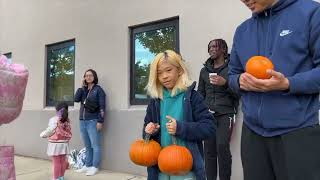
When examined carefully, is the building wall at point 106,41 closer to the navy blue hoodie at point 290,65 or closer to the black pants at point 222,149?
the black pants at point 222,149

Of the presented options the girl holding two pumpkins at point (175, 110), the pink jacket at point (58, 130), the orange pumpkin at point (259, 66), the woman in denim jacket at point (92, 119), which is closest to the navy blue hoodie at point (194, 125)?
the girl holding two pumpkins at point (175, 110)

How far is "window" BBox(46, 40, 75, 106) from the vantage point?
28.2 feet

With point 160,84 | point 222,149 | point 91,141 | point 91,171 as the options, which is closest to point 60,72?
point 91,141

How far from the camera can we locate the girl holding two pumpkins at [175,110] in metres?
2.85

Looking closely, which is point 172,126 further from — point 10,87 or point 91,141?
point 91,141

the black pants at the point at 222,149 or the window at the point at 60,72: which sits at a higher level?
the window at the point at 60,72

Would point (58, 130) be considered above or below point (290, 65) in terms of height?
below

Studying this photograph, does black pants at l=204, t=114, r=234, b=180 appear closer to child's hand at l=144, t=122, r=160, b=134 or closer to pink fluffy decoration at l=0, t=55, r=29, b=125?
child's hand at l=144, t=122, r=160, b=134

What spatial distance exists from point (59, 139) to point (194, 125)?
143 inches

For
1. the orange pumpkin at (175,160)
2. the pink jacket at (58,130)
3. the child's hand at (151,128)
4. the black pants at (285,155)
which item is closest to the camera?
the black pants at (285,155)

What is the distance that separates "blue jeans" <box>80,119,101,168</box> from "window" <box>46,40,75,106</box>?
151 cm

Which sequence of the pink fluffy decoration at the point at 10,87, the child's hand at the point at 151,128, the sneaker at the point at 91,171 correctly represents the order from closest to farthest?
1. the pink fluffy decoration at the point at 10,87
2. the child's hand at the point at 151,128
3. the sneaker at the point at 91,171

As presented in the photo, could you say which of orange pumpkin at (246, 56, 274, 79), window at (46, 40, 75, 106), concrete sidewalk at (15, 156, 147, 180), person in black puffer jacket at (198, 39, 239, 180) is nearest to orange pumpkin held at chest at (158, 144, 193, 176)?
orange pumpkin at (246, 56, 274, 79)

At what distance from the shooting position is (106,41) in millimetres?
7477
